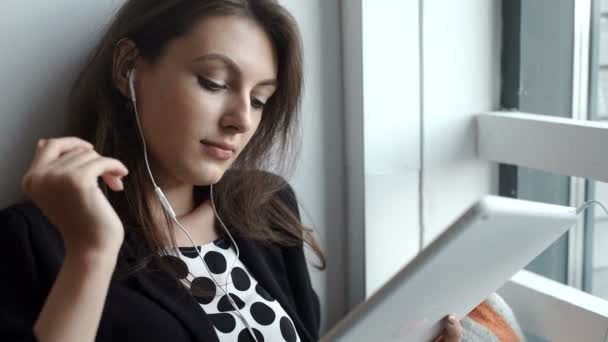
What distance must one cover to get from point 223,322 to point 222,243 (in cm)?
16

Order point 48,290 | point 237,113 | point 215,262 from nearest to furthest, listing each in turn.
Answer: point 48,290 → point 237,113 → point 215,262

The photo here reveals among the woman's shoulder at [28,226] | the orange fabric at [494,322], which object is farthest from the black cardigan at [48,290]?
the orange fabric at [494,322]

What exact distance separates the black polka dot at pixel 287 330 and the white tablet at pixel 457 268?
275mm

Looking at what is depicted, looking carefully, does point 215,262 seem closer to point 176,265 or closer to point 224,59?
point 176,265

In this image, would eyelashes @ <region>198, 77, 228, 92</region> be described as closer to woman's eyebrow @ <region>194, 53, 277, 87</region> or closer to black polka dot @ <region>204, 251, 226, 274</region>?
woman's eyebrow @ <region>194, 53, 277, 87</region>

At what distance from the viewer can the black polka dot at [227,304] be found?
1299 millimetres

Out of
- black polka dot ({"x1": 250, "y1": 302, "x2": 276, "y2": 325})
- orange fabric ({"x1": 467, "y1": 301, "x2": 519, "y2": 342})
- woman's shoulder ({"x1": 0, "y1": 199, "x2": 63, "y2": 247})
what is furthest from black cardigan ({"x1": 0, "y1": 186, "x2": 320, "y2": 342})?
orange fabric ({"x1": 467, "y1": 301, "x2": 519, "y2": 342})

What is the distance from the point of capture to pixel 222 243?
139 centimetres

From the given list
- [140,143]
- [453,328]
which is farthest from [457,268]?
[140,143]

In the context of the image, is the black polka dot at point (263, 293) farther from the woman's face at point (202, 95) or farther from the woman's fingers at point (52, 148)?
the woman's fingers at point (52, 148)

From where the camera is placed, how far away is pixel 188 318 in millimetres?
1218

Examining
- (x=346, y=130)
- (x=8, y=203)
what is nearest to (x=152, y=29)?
(x=8, y=203)

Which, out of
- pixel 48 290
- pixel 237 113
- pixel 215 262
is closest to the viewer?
Answer: pixel 48 290

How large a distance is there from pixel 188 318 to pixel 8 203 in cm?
38
